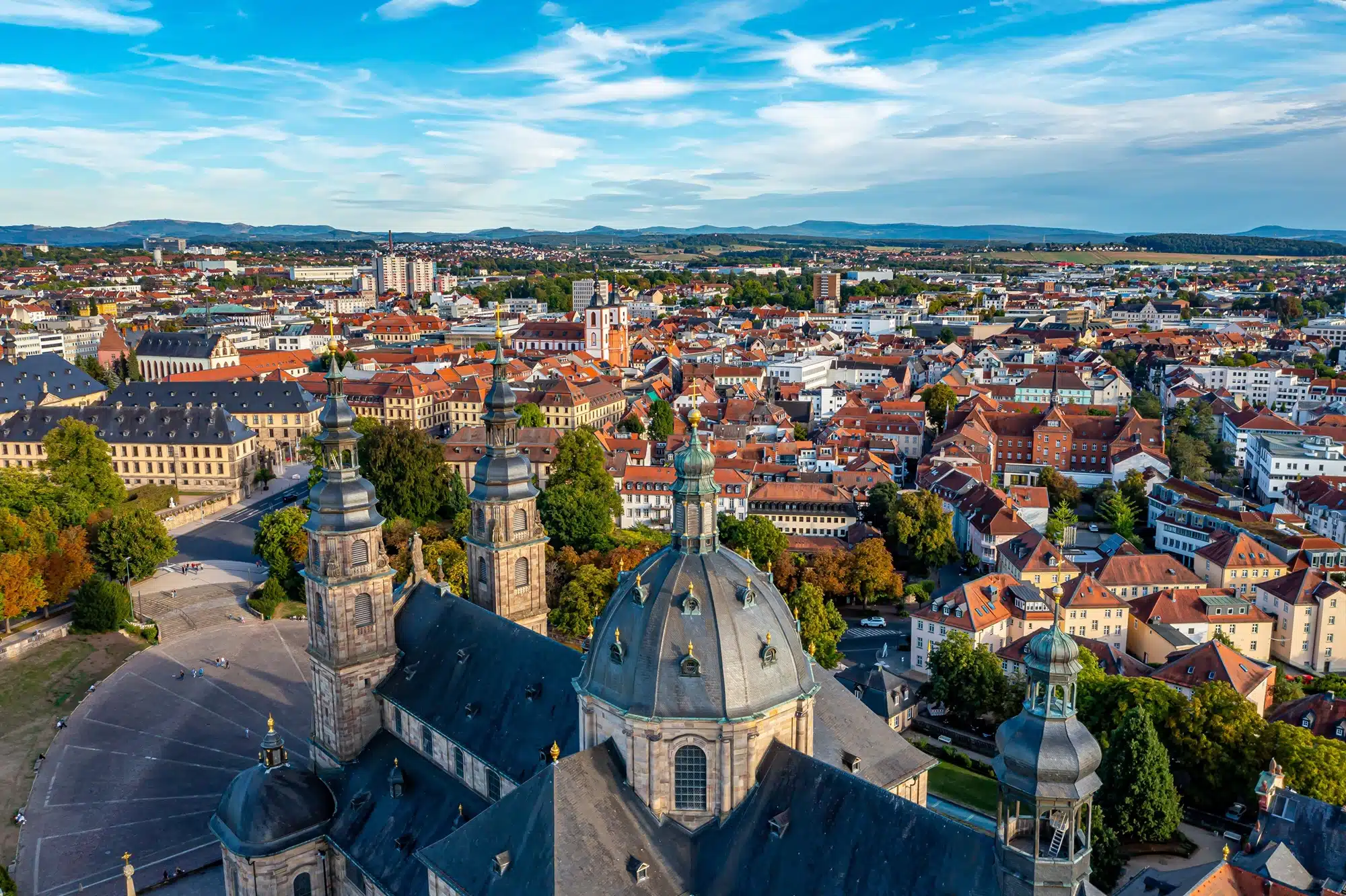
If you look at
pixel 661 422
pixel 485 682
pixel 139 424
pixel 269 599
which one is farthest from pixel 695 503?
pixel 661 422

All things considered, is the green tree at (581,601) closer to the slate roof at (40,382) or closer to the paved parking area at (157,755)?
the paved parking area at (157,755)

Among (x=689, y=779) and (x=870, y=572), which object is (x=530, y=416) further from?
(x=689, y=779)

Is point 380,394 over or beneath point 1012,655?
over

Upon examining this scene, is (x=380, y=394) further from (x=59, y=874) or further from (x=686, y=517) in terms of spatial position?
(x=686, y=517)

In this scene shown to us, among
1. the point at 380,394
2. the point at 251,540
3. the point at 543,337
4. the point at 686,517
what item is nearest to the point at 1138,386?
the point at 543,337

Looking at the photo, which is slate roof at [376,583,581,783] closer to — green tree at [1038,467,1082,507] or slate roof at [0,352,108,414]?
green tree at [1038,467,1082,507]

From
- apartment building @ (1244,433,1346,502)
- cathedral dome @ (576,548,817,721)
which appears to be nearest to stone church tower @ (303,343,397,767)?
cathedral dome @ (576,548,817,721)

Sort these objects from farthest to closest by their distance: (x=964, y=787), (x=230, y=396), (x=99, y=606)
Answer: (x=230, y=396)
(x=99, y=606)
(x=964, y=787)

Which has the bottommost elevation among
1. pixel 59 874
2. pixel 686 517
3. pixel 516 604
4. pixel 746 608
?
pixel 59 874
